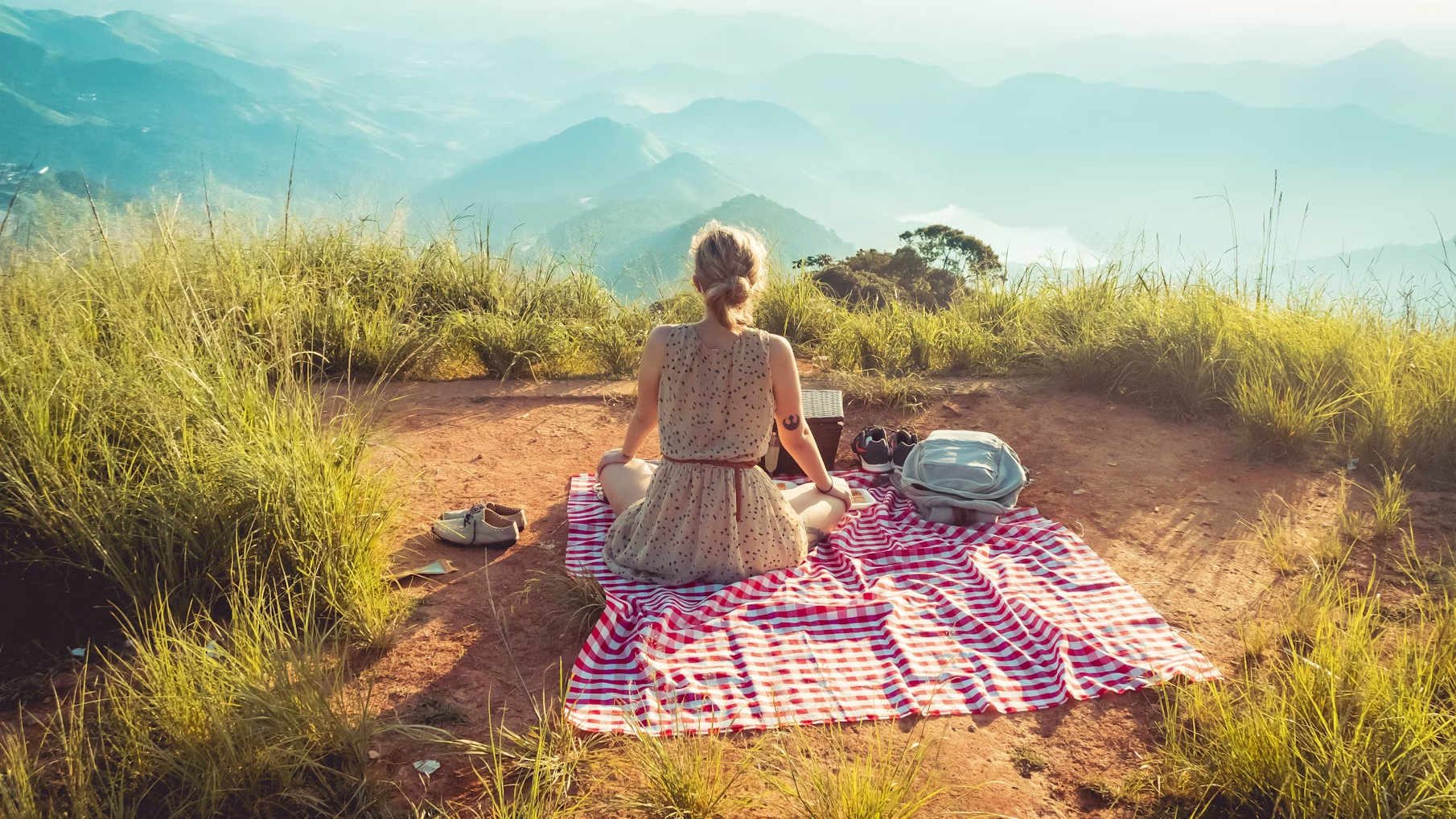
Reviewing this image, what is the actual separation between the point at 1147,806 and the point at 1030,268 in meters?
5.50

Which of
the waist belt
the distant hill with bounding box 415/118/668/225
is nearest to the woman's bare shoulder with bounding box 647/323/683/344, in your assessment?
the waist belt

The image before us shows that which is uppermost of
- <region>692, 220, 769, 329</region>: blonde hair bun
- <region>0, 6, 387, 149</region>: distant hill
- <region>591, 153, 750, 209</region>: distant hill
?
<region>0, 6, 387, 149</region>: distant hill

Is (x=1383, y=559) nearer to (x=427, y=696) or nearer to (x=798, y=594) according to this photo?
(x=798, y=594)

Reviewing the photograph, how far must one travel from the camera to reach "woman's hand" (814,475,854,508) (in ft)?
12.2

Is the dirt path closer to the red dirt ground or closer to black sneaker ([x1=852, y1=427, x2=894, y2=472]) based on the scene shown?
the red dirt ground

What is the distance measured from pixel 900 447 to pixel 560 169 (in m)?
179

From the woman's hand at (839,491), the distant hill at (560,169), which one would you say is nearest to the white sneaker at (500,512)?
the woman's hand at (839,491)

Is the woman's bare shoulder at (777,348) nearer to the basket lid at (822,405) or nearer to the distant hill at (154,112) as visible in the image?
the basket lid at (822,405)

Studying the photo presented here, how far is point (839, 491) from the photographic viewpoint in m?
3.76

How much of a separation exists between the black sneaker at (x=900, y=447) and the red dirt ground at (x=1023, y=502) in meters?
0.37

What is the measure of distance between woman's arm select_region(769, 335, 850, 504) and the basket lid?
82 cm

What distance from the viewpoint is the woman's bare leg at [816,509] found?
367 cm

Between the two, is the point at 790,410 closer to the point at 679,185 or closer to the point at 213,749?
the point at 213,749

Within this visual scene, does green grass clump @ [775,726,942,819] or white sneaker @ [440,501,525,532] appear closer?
green grass clump @ [775,726,942,819]
